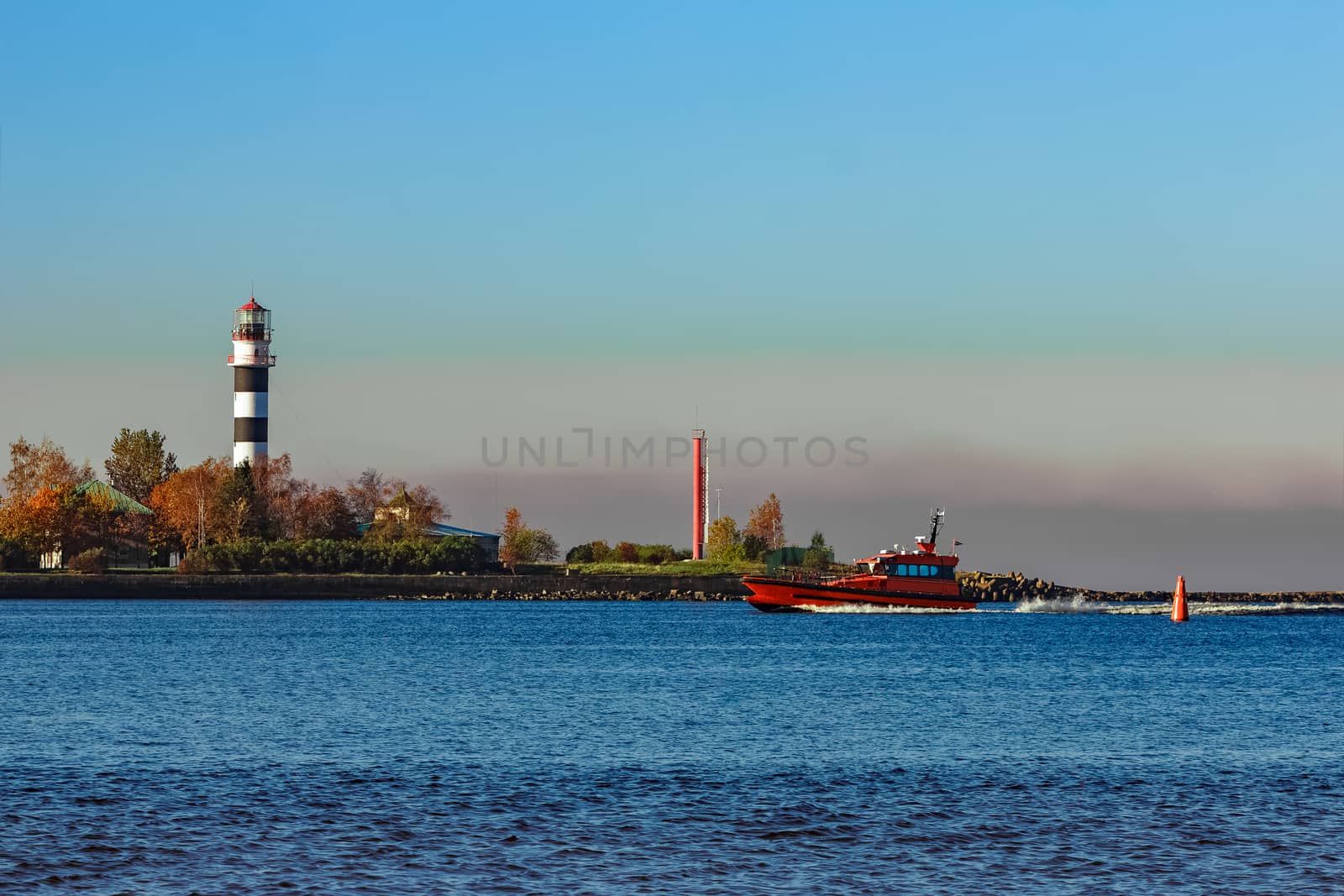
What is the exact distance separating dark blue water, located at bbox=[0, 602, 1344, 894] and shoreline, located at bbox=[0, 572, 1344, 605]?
238ft


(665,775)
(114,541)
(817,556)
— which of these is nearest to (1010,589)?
(817,556)

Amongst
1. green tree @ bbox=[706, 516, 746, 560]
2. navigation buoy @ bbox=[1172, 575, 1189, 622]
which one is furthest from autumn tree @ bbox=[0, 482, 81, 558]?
navigation buoy @ bbox=[1172, 575, 1189, 622]

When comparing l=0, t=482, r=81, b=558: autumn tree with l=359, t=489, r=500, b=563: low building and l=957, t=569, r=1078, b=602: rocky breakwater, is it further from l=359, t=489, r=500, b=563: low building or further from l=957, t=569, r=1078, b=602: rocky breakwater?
l=957, t=569, r=1078, b=602: rocky breakwater

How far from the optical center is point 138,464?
166 meters

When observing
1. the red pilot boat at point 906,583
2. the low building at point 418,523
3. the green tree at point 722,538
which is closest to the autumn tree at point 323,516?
the low building at point 418,523

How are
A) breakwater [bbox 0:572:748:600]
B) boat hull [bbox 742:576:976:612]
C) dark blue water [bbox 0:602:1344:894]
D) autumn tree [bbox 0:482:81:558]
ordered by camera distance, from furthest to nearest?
autumn tree [bbox 0:482:81:558] < breakwater [bbox 0:572:748:600] < boat hull [bbox 742:576:976:612] < dark blue water [bbox 0:602:1344:894]

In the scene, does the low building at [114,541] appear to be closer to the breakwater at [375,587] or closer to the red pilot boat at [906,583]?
the breakwater at [375,587]

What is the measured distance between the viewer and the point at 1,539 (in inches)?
5295

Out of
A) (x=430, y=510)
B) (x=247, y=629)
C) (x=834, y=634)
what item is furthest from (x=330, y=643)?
(x=430, y=510)

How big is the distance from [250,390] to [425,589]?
24.5 m

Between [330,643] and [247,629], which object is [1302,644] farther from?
[247,629]

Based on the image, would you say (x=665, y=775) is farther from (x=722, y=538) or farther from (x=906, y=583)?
(x=722, y=538)

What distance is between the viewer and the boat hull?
97.6 meters

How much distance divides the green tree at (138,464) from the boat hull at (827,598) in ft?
277
